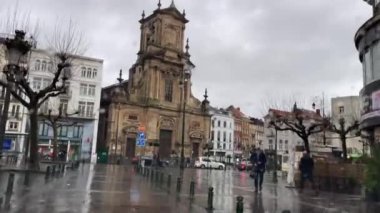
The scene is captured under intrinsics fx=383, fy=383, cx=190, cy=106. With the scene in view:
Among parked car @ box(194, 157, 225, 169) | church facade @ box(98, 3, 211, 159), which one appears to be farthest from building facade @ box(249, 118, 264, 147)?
parked car @ box(194, 157, 225, 169)

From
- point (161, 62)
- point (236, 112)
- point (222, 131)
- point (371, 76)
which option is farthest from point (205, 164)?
point (236, 112)

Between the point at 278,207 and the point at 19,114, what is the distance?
55.9m

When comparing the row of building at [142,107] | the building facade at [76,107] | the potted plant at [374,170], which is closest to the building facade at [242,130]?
the row of building at [142,107]

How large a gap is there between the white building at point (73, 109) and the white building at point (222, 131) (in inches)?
1785

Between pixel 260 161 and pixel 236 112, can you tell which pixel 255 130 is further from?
pixel 260 161

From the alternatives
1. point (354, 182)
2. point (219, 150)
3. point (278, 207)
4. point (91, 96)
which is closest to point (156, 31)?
point (91, 96)

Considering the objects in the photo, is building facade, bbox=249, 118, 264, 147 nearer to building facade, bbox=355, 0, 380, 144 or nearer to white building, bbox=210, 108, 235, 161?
white building, bbox=210, 108, 235, 161

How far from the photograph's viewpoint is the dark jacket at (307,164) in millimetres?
20000

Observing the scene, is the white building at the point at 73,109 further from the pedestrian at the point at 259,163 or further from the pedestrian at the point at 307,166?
the pedestrian at the point at 259,163

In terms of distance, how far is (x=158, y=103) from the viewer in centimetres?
6675

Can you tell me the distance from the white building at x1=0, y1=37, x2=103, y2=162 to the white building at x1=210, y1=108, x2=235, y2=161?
149 feet

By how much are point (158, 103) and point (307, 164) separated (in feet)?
158

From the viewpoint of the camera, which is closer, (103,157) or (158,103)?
(103,157)

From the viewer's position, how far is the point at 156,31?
230 feet
